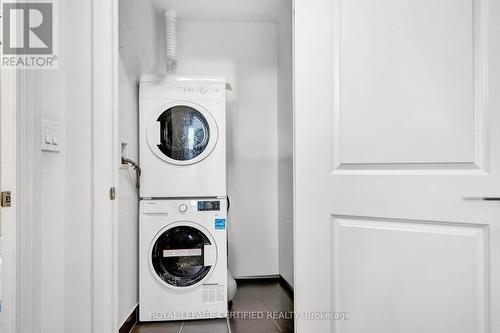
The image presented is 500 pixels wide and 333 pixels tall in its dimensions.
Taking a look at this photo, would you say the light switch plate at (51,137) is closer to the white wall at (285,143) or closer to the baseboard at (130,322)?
the baseboard at (130,322)

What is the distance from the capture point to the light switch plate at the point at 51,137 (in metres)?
1.24

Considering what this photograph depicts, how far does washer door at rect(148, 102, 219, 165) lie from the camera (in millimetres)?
2398

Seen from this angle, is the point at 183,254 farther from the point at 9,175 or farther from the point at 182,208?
the point at 9,175

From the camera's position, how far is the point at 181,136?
243cm

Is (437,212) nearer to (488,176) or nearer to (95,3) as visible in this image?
(488,176)

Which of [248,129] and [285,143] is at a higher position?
[248,129]

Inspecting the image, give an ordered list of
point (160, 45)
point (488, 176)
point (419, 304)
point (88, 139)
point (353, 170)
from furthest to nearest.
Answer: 1. point (160, 45)
2. point (88, 139)
3. point (353, 170)
4. point (419, 304)
5. point (488, 176)

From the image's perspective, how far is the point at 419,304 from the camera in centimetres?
129

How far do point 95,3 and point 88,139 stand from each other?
0.62 m

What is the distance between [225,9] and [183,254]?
212cm

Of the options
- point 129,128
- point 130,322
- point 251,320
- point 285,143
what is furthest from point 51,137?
point 285,143

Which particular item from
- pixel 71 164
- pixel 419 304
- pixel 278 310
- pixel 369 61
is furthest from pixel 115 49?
pixel 278 310

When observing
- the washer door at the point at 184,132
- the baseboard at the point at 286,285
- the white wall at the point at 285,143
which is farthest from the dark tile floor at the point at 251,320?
the washer door at the point at 184,132

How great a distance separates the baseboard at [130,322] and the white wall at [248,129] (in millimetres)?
1061
